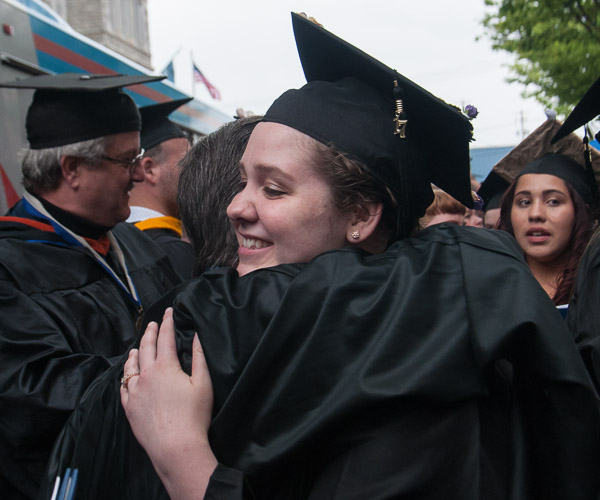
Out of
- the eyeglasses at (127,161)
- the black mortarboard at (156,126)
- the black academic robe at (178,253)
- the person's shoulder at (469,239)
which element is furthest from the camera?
the black mortarboard at (156,126)

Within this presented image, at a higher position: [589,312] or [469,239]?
[469,239]

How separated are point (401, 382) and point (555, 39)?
10434 mm

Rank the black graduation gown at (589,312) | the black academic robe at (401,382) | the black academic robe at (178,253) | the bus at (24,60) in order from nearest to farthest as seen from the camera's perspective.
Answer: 1. the black academic robe at (401,382)
2. the black graduation gown at (589,312)
3. the black academic robe at (178,253)
4. the bus at (24,60)

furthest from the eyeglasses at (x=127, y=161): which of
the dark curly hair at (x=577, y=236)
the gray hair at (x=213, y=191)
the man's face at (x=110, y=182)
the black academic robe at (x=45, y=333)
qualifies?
the dark curly hair at (x=577, y=236)

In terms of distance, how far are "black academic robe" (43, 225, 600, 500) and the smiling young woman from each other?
204cm

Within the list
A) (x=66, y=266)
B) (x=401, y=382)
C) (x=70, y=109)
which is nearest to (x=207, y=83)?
(x=70, y=109)

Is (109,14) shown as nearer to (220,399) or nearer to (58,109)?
(58,109)

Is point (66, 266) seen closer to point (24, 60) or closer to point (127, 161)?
point (127, 161)

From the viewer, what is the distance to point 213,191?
191 cm

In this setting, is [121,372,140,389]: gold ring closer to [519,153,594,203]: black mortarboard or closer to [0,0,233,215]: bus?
[519,153,594,203]: black mortarboard

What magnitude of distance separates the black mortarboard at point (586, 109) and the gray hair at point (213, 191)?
1.13 meters

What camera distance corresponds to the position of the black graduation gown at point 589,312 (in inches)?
68.3

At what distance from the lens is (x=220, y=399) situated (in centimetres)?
127

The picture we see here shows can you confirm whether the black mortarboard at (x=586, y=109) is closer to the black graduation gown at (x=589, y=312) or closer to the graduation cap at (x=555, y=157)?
the black graduation gown at (x=589, y=312)
